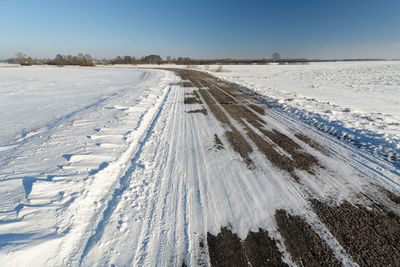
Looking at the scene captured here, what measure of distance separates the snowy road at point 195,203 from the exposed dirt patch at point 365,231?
0.01 metres

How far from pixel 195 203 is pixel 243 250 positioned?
34.7 inches

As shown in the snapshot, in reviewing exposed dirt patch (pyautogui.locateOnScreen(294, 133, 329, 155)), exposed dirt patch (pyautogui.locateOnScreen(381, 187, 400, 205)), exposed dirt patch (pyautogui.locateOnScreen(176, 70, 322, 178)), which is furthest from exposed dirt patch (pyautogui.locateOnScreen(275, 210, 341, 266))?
exposed dirt patch (pyautogui.locateOnScreen(294, 133, 329, 155))

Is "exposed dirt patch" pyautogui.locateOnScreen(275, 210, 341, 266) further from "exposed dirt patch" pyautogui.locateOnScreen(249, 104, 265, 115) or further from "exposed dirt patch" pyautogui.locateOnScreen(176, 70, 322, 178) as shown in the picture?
"exposed dirt patch" pyautogui.locateOnScreen(249, 104, 265, 115)

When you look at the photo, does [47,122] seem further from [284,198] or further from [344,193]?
[344,193]

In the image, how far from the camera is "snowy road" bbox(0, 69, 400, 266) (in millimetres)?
1909

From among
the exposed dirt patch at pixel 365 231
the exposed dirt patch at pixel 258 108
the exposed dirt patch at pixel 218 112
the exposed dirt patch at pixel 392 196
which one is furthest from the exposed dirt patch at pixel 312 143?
the exposed dirt patch at pixel 258 108

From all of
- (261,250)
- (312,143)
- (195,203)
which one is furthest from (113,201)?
(312,143)

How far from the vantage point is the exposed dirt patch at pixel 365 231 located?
186cm

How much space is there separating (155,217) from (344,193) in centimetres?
291

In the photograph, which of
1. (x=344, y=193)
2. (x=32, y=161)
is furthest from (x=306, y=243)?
(x=32, y=161)

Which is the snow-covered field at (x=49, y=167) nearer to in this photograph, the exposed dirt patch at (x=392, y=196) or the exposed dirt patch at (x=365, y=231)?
the exposed dirt patch at (x=365, y=231)

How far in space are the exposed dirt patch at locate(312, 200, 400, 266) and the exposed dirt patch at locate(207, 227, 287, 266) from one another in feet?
2.71

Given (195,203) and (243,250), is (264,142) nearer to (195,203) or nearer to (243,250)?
(195,203)

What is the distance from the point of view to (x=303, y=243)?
202 centimetres
